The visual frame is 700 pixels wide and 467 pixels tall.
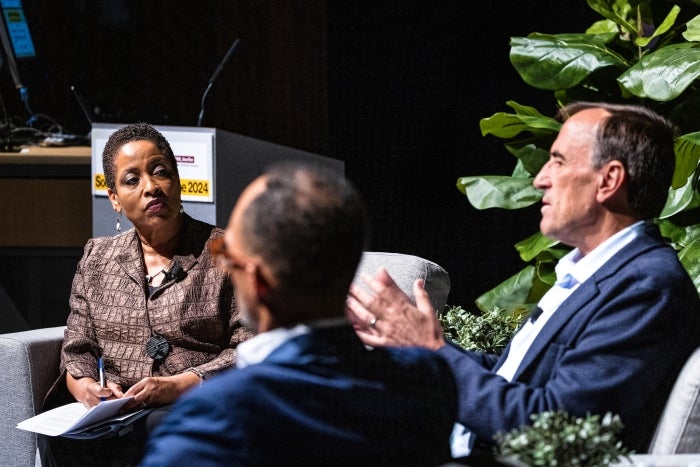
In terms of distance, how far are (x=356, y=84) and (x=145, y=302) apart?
2.91 meters

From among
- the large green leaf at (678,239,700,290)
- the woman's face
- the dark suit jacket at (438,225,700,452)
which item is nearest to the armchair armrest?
the woman's face

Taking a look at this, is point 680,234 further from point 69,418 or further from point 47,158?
point 47,158

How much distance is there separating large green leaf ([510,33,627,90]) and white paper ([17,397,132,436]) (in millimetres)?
1693

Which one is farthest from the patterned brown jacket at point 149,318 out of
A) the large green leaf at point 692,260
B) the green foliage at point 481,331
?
the large green leaf at point 692,260

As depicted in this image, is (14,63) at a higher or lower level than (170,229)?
higher

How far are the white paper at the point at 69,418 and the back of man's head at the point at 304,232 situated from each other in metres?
1.27

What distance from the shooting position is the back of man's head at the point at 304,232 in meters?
1.26

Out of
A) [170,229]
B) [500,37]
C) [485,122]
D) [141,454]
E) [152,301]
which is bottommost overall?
[141,454]

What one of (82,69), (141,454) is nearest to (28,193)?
(82,69)

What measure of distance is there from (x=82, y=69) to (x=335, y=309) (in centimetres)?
571

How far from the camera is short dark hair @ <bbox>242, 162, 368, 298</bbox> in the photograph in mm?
1257

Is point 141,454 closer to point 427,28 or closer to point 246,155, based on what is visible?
point 246,155

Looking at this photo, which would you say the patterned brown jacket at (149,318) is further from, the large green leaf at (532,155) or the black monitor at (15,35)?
the black monitor at (15,35)

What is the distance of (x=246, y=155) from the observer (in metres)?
3.91
